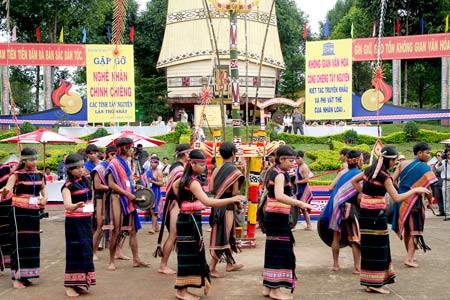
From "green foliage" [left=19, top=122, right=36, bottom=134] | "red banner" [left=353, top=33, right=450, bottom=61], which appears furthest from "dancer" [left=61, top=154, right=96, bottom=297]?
"red banner" [left=353, top=33, right=450, bottom=61]

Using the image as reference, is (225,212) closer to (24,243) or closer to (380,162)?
(380,162)

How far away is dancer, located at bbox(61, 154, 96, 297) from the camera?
7.11 meters

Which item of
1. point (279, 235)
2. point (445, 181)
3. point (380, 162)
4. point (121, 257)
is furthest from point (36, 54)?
point (380, 162)

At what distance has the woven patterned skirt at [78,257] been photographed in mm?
7105

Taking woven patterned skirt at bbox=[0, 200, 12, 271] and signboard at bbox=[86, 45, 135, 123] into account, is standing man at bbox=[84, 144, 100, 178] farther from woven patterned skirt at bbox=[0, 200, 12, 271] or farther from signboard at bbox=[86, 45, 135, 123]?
signboard at bbox=[86, 45, 135, 123]

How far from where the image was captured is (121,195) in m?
8.50

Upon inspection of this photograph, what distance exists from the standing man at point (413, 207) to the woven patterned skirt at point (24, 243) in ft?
15.9

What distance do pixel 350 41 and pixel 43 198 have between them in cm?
1770

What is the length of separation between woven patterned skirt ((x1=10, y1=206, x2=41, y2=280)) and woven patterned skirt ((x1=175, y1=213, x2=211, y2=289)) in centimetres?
207

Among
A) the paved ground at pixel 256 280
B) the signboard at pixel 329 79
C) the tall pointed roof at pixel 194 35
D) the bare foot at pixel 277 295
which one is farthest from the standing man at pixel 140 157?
the tall pointed roof at pixel 194 35

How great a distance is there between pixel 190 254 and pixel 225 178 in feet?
4.69

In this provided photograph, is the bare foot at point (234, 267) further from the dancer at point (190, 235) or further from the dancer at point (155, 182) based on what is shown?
the dancer at point (155, 182)

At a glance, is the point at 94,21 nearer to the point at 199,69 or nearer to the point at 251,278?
the point at 199,69

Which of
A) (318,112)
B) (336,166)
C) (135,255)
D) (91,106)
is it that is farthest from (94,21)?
(135,255)
